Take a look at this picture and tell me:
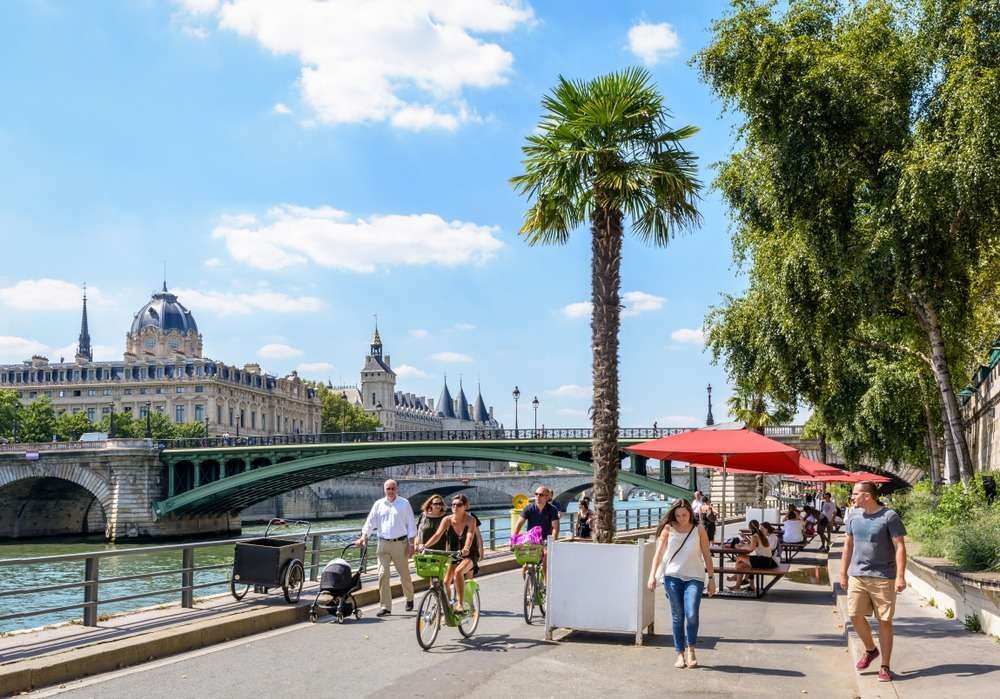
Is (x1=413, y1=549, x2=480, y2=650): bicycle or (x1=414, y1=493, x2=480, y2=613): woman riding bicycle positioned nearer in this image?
(x1=413, y1=549, x2=480, y2=650): bicycle

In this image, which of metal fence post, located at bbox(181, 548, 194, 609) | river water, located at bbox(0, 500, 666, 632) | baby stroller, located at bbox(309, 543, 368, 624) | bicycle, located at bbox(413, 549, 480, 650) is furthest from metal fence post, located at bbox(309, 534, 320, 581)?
bicycle, located at bbox(413, 549, 480, 650)

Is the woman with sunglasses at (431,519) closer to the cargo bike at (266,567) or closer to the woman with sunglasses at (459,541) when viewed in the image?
the woman with sunglasses at (459,541)

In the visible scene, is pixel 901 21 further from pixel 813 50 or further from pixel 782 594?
pixel 782 594

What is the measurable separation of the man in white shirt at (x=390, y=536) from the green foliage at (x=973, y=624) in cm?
655

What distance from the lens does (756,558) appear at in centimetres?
1691

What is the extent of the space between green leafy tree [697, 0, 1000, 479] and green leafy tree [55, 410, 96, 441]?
106993 millimetres

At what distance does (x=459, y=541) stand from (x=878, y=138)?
11.5m

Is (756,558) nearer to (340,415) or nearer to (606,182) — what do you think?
(606,182)

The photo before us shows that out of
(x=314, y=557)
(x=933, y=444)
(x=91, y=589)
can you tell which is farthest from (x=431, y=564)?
(x=933, y=444)

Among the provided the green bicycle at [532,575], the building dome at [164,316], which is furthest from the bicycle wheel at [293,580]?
the building dome at [164,316]

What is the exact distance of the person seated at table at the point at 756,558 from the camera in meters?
16.7

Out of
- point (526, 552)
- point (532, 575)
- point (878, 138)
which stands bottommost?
point (532, 575)

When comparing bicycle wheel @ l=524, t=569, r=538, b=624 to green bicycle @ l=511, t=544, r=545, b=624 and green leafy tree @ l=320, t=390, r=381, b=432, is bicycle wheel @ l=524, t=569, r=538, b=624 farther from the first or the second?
green leafy tree @ l=320, t=390, r=381, b=432

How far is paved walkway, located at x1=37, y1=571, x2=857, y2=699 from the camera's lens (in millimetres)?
9062
